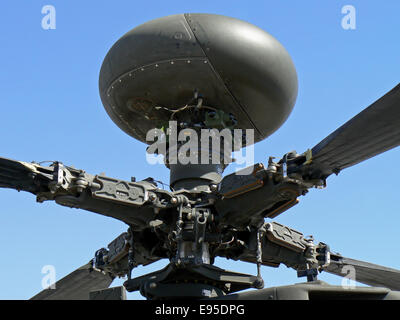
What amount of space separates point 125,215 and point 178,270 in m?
1.29

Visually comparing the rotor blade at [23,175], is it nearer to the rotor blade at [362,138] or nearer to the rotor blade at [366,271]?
the rotor blade at [362,138]

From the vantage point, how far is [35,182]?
33.3 feet

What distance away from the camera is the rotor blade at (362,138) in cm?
820

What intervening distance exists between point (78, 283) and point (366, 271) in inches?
233

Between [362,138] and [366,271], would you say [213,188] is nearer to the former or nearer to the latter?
[362,138]

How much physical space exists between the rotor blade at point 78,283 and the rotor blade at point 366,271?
459 cm

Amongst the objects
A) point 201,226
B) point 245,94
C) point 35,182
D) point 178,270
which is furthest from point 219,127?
point 35,182

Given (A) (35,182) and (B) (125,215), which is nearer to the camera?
(A) (35,182)

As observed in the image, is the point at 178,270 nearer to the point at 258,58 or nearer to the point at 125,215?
the point at 125,215

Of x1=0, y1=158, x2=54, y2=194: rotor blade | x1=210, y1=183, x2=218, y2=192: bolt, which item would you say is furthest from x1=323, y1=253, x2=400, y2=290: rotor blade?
x1=0, y1=158, x2=54, y2=194: rotor blade

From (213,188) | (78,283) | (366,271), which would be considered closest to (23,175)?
(213,188)

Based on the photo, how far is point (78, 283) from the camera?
1341 centimetres

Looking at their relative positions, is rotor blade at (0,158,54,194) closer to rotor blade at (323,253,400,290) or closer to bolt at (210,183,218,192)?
bolt at (210,183,218,192)
